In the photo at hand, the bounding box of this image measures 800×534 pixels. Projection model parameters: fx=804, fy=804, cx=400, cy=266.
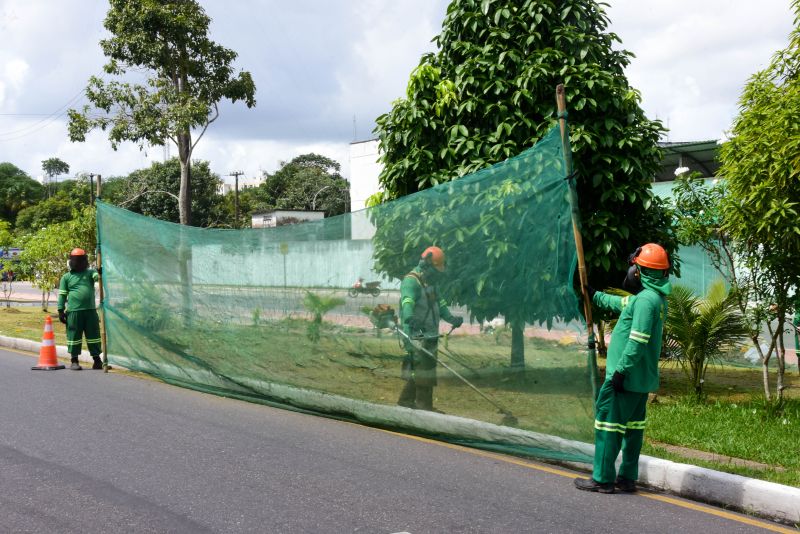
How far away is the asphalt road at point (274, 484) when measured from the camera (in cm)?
491

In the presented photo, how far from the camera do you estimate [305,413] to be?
8414 millimetres

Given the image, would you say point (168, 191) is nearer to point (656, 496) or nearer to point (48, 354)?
point (48, 354)

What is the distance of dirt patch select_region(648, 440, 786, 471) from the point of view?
6031 mm

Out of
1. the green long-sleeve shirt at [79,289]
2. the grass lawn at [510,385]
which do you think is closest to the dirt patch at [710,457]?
the grass lawn at [510,385]

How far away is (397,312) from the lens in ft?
24.1

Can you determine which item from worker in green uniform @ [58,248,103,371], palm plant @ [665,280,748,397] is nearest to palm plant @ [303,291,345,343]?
palm plant @ [665,280,748,397]

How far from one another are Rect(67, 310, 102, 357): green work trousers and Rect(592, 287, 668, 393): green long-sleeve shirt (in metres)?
8.91

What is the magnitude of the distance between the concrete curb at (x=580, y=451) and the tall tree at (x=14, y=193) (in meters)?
95.5

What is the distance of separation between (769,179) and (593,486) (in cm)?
327

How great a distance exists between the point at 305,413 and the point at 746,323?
486 centimetres

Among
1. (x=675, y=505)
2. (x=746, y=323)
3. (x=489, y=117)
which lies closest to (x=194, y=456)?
(x=675, y=505)

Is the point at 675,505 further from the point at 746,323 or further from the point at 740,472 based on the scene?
the point at 746,323

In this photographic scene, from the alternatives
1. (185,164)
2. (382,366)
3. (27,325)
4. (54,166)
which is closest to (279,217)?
(185,164)

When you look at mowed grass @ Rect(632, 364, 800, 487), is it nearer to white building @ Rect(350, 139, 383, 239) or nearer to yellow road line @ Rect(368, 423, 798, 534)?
yellow road line @ Rect(368, 423, 798, 534)
